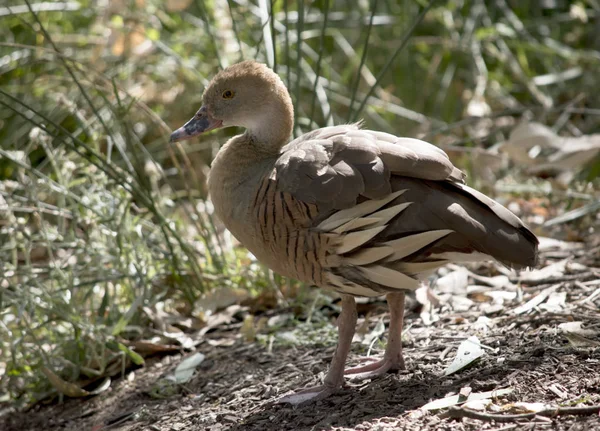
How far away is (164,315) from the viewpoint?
4.47 meters

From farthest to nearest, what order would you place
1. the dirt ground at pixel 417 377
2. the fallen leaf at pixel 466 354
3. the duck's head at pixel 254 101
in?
the duck's head at pixel 254 101
the fallen leaf at pixel 466 354
the dirt ground at pixel 417 377

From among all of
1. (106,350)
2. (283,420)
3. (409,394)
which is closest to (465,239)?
(409,394)

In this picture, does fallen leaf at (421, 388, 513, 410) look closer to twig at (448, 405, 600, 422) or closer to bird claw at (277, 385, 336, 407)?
twig at (448, 405, 600, 422)

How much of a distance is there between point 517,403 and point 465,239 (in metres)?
0.67

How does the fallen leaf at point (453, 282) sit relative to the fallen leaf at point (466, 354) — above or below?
above

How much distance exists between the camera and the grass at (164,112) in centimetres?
422

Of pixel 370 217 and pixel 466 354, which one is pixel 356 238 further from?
pixel 466 354

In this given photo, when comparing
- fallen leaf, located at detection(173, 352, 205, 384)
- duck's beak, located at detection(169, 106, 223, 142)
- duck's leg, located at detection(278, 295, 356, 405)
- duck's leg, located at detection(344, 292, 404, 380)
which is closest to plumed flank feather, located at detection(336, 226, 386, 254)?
duck's leg, located at detection(278, 295, 356, 405)

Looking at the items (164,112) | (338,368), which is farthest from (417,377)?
(164,112)

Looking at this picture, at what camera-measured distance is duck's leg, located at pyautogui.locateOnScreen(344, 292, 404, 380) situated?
345 centimetres

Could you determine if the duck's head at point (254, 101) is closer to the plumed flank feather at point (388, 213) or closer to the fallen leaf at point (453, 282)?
the plumed flank feather at point (388, 213)

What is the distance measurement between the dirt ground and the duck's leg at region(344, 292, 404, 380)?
62 millimetres

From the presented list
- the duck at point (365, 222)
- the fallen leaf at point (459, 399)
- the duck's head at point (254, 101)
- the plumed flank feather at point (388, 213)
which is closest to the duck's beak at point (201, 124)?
the duck's head at point (254, 101)

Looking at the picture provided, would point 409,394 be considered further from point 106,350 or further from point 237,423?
point 106,350
